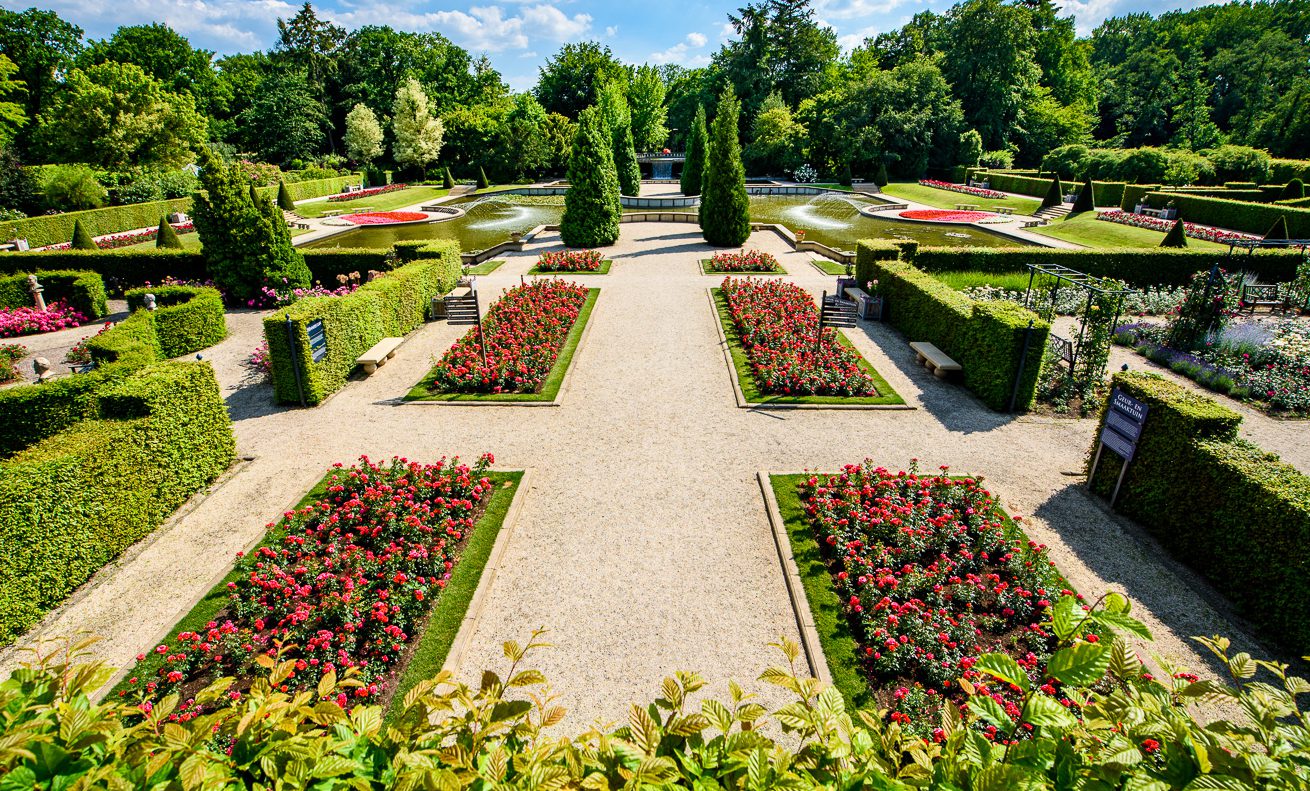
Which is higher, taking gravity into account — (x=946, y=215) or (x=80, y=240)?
(x=946, y=215)

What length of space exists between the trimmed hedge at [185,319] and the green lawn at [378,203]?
24918 mm

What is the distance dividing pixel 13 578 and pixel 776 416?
34.7 ft

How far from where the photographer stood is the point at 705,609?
276 inches

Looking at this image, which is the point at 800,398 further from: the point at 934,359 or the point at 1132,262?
the point at 1132,262

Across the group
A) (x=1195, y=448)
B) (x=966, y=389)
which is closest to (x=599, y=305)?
(x=966, y=389)

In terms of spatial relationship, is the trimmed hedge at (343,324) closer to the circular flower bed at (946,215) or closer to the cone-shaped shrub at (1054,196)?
the circular flower bed at (946,215)

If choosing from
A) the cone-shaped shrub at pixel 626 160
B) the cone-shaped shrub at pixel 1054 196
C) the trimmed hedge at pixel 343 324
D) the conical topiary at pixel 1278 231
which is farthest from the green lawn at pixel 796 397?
the cone-shaped shrub at pixel 1054 196

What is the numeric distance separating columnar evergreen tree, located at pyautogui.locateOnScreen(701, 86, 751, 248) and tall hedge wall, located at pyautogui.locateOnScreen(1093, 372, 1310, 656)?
18.7 meters

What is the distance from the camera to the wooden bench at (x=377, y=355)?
45.1 ft

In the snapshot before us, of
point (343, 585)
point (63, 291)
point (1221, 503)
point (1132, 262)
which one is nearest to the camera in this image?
point (343, 585)

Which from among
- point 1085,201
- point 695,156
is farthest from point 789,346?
point 1085,201

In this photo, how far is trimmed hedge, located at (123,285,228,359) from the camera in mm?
14805

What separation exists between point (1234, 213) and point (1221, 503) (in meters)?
33.6

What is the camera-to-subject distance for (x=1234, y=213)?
101 ft
